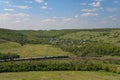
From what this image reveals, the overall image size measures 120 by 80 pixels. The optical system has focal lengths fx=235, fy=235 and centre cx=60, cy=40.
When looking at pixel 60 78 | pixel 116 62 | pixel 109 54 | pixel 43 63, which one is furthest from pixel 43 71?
pixel 109 54

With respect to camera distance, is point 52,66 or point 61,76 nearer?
point 61,76

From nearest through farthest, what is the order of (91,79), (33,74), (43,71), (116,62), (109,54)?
(91,79)
(33,74)
(43,71)
(116,62)
(109,54)

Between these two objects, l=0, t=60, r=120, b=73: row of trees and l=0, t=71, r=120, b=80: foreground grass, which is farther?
l=0, t=60, r=120, b=73: row of trees

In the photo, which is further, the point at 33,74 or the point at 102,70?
the point at 102,70

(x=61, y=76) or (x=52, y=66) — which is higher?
(x=52, y=66)

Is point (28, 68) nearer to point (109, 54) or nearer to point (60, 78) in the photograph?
point (60, 78)

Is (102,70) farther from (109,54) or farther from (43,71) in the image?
(109,54)

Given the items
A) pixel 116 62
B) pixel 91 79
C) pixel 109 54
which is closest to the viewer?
pixel 91 79
